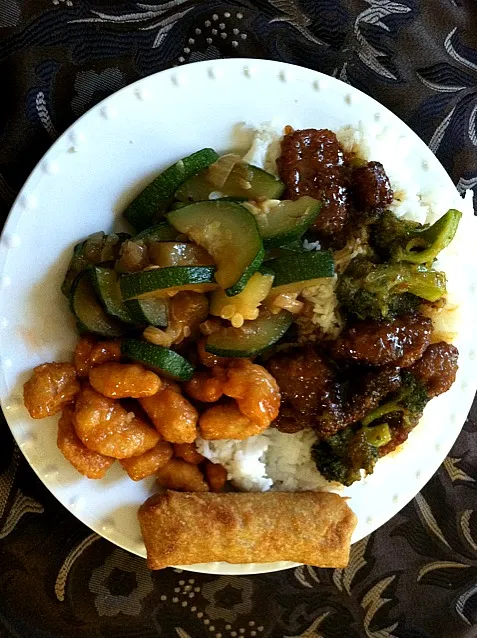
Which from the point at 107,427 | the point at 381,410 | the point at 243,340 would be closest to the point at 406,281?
the point at 381,410

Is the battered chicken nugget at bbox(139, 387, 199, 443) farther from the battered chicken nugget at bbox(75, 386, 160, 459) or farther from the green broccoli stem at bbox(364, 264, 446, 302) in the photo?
the green broccoli stem at bbox(364, 264, 446, 302)

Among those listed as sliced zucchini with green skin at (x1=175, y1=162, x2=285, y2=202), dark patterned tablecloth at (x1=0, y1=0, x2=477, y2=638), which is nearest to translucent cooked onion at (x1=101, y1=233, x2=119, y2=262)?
sliced zucchini with green skin at (x1=175, y1=162, x2=285, y2=202)

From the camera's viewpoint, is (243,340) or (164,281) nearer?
(164,281)

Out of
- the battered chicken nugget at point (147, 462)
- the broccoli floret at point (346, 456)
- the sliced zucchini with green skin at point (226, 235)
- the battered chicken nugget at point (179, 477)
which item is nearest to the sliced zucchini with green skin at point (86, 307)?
the sliced zucchini with green skin at point (226, 235)

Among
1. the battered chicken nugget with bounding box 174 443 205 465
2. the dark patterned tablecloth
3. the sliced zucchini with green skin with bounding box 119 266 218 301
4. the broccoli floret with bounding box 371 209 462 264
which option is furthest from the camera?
the dark patterned tablecloth

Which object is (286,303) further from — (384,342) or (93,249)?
(93,249)

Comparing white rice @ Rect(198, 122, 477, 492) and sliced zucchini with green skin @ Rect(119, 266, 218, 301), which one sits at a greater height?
sliced zucchini with green skin @ Rect(119, 266, 218, 301)

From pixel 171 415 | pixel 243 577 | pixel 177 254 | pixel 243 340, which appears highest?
pixel 177 254

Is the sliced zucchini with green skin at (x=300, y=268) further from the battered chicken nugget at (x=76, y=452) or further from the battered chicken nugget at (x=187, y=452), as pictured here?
the battered chicken nugget at (x=76, y=452)
